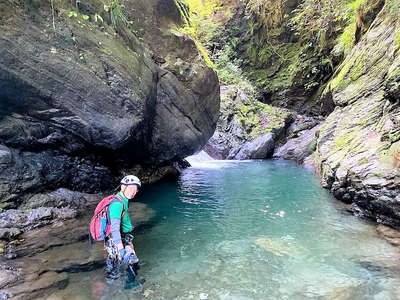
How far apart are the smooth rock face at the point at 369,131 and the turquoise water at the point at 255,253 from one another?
2.47 feet

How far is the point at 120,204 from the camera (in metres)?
5.16

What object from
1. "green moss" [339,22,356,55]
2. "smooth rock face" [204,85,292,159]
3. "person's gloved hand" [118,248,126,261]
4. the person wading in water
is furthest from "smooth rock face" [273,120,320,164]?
"person's gloved hand" [118,248,126,261]

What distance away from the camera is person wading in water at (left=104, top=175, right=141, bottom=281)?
5.03m

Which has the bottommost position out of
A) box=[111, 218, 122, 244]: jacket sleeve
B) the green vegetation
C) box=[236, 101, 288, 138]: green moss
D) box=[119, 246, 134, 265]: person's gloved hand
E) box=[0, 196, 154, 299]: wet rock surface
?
→ box=[0, 196, 154, 299]: wet rock surface

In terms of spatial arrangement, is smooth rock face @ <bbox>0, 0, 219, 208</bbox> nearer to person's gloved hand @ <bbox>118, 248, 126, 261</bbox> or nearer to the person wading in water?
the person wading in water

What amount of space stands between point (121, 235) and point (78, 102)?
4.76m

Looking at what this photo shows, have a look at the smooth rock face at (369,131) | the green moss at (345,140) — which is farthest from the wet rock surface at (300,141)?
the green moss at (345,140)

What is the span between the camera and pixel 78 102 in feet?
29.0

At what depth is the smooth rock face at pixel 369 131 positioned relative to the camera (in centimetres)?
732

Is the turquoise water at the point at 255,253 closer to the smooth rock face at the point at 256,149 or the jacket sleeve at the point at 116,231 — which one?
the jacket sleeve at the point at 116,231

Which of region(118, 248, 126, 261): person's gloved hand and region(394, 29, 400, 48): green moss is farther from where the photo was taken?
region(394, 29, 400, 48): green moss

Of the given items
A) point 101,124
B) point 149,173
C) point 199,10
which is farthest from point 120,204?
point 199,10

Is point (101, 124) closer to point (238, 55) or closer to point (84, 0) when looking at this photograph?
point (84, 0)

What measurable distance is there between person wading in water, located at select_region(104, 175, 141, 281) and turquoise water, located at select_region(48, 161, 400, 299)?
28cm
